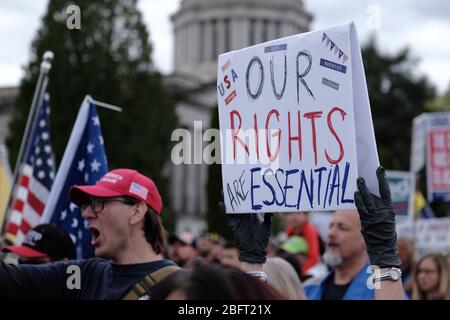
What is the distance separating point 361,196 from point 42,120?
5.00 m

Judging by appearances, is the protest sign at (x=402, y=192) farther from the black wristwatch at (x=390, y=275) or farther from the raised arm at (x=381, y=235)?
the black wristwatch at (x=390, y=275)

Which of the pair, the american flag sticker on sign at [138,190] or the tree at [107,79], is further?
the tree at [107,79]

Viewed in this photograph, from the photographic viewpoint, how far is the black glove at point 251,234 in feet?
11.7

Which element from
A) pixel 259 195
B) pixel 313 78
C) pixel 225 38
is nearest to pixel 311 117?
pixel 313 78

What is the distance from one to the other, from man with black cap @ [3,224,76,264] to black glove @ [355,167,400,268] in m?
2.44

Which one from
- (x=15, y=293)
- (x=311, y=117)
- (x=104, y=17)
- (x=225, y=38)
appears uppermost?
(x=225, y=38)

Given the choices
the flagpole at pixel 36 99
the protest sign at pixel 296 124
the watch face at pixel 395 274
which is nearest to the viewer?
the watch face at pixel 395 274

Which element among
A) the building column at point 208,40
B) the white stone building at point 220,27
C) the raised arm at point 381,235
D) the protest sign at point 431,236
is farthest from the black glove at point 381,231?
the building column at point 208,40

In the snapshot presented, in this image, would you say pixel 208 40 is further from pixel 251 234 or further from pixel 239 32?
pixel 251 234

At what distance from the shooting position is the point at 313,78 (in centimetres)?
359

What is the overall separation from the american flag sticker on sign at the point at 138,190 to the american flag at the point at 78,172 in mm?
2198

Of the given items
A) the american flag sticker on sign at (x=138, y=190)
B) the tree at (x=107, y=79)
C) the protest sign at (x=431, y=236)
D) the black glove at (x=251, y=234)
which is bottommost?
the protest sign at (x=431, y=236)

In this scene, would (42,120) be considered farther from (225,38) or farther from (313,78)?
(225,38)

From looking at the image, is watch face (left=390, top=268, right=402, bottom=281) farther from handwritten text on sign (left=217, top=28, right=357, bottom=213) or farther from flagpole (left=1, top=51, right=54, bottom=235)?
flagpole (left=1, top=51, right=54, bottom=235)
